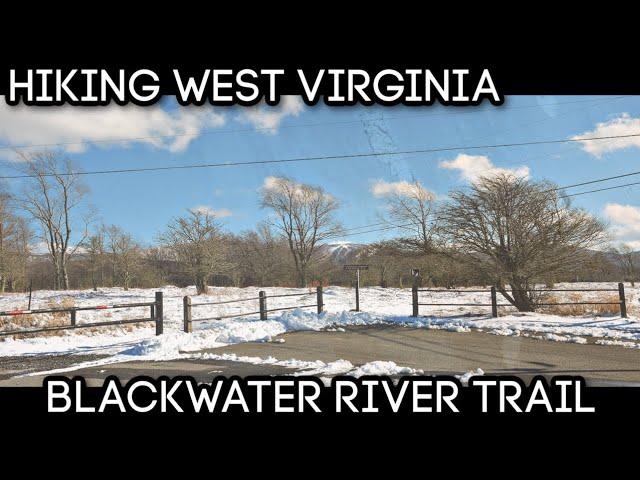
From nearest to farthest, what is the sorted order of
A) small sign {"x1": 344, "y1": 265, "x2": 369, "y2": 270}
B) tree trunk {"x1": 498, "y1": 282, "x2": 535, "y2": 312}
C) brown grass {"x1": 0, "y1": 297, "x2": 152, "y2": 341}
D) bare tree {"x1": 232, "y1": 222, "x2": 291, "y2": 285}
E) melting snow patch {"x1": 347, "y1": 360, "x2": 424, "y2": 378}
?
1. melting snow patch {"x1": 347, "y1": 360, "x2": 424, "y2": 378}
2. brown grass {"x1": 0, "y1": 297, "x2": 152, "y2": 341}
3. tree trunk {"x1": 498, "y1": 282, "x2": 535, "y2": 312}
4. small sign {"x1": 344, "y1": 265, "x2": 369, "y2": 270}
5. bare tree {"x1": 232, "y1": 222, "x2": 291, "y2": 285}

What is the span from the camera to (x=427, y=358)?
670 centimetres

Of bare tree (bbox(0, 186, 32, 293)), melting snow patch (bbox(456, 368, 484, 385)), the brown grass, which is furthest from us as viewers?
bare tree (bbox(0, 186, 32, 293))

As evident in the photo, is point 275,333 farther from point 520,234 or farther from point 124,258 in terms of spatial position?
point 124,258

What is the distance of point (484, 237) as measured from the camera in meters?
13.7

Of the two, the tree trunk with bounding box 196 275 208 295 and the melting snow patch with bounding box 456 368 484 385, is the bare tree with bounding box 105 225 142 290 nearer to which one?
the tree trunk with bounding box 196 275 208 295

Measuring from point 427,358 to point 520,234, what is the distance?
8659 millimetres

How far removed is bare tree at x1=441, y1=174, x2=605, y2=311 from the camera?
13289mm

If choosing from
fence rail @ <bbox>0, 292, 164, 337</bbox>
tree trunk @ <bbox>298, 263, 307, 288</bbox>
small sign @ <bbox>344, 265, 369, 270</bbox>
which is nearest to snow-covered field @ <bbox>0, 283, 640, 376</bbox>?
fence rail @ <bbox>0, 292, 164, 337</bbox>

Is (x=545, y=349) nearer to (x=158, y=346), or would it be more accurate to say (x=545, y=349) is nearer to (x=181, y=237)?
(x=158, y=346)

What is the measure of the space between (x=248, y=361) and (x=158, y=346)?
96.6 inches

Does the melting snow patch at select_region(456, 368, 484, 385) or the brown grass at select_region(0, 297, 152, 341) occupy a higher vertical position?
the melting snow patch at select_region(456, 368, 484, 385)

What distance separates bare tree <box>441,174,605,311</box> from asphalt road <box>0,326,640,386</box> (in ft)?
16.2

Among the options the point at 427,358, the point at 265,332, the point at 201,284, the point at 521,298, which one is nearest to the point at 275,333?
the point at 265,332

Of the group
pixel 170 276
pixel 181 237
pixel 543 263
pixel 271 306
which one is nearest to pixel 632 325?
pixel 543 263
